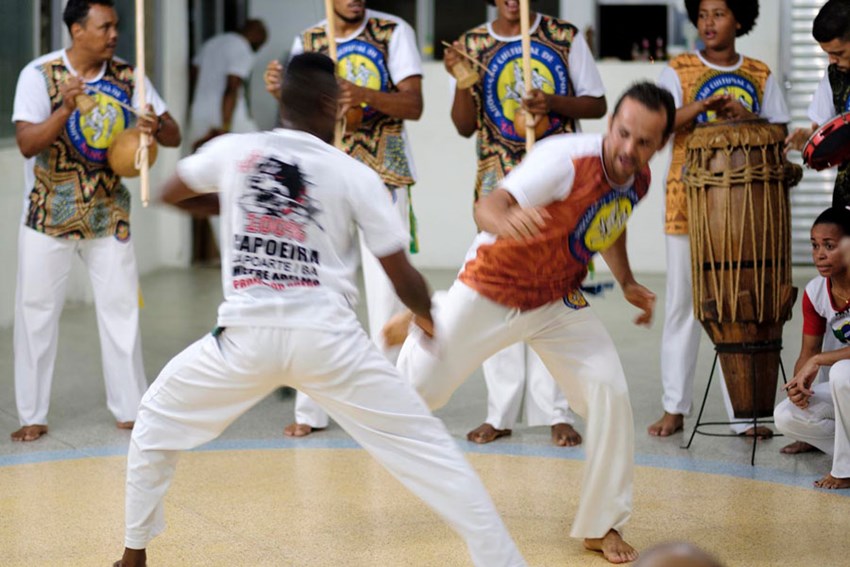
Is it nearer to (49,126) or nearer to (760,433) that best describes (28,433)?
(49,126)

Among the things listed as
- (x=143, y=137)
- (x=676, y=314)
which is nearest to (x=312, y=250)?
(x=143, y=137)

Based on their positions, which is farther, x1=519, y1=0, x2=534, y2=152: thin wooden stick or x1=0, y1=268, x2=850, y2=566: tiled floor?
x1=519, y1=0, x2=534, y2=152: thin wooden stick

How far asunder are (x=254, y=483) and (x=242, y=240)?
5.74 ft

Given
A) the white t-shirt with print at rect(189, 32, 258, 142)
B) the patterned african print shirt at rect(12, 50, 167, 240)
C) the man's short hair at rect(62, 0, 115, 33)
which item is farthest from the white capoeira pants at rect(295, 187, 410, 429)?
the white t-shirt with print at rect(189, 32, 258, 142)

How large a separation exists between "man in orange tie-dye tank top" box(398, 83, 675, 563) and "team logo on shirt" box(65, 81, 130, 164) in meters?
A: 2.13

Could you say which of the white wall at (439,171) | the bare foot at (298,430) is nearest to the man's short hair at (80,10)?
the bare foot at (298,430)

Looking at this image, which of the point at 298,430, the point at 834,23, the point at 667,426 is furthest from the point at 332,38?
the point at 667,426

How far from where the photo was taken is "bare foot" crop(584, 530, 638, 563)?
4.05 m

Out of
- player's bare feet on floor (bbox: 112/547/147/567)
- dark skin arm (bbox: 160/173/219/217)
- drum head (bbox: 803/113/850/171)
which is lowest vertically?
player's bare feet on floor (bbox: 112/547/147/567)

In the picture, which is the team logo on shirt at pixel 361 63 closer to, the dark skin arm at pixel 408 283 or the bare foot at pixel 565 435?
the bare foot at pixel 565 435

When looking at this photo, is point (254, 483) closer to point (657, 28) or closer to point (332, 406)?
point (332, 406)

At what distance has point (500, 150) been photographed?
18.4 feet

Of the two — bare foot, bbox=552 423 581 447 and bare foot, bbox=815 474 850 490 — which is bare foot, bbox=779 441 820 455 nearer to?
bare foot, bbox=815 474 850 490

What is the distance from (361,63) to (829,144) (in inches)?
74.7
